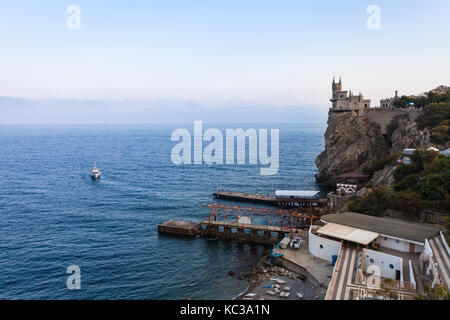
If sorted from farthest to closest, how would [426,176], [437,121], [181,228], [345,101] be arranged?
1. [345,101]
2. [437,121]
3. [181,228]
4. [426,176]

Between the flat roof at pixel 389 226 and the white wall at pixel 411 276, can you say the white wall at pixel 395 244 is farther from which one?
the white wall at pixel 411 276

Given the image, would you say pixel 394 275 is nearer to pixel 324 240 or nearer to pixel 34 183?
pixel 324 240

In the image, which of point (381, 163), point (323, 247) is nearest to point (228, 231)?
point (323, 247)

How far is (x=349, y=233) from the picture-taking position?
1495 inches

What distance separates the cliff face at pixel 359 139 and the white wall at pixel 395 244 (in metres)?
48.3

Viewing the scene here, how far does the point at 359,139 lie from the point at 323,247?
55234mm

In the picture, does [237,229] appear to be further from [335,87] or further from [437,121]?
[335,87]

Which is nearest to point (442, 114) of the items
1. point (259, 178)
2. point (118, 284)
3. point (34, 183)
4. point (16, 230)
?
point (259, 178)

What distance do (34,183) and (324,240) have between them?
81637 millimetres

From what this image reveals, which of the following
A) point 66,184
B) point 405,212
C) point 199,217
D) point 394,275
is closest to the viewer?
point 394,275

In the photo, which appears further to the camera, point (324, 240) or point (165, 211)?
point (165, 211)

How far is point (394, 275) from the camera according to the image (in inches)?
1299

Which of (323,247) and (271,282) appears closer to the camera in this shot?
(271,282)

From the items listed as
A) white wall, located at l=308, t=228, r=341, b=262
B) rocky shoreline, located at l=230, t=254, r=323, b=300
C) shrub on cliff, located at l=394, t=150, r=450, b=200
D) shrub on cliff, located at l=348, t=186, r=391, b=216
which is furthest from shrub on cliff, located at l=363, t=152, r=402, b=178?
rocky shoreline, located at l=230, t=254, r=323, b=300
